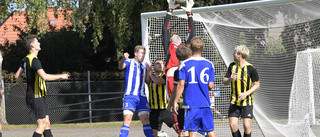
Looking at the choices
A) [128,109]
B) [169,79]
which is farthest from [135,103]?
[169,79]

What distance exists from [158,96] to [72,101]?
10.9 metres

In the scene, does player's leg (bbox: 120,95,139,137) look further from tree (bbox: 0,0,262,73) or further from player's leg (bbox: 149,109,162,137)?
tree (bbox: 0,0,262,73)

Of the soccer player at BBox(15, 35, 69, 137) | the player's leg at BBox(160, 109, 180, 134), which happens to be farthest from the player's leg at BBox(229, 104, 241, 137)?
the soccer player at BBox(15, 35, 69, 137)

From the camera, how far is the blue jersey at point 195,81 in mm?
5629

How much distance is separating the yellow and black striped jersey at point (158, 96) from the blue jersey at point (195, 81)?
1.54m

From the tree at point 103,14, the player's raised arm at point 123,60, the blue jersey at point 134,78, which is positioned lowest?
the blue jersey at point 134,78

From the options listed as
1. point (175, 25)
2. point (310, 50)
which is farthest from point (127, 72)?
point (310, 50)

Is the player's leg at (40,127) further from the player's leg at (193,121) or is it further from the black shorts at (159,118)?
the player's leg at (193,121)

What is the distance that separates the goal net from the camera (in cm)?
867

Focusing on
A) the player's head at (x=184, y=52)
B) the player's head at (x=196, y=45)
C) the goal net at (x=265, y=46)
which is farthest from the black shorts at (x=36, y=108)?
the goal net at (x=265, y=46)

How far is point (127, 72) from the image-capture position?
710 centimetres

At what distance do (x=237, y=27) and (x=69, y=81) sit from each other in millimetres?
10877

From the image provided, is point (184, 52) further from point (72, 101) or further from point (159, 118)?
point (72, 101)

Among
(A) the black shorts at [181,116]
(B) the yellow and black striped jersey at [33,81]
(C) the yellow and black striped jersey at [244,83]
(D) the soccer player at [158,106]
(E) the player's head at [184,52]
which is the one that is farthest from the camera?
(D) the soccer player at [158,106]
